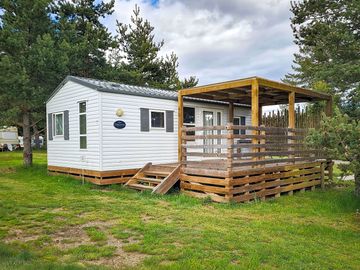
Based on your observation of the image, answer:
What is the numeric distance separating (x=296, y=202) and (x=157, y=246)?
4.89m

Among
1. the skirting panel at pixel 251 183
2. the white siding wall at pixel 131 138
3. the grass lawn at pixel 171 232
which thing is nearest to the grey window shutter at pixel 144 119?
the white siding wall at pixel 131 138

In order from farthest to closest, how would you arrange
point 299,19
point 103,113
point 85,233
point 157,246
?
point 299,19 < point 103,113 < point 85,233 < point 157,246

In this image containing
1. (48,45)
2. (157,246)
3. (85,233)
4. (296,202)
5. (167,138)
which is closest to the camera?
(157,246)

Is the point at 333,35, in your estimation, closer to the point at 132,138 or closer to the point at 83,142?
the point at 132,138

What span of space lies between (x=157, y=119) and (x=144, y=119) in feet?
1.97

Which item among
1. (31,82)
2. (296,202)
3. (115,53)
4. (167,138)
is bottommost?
(296,202)

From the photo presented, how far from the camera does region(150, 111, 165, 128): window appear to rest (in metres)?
10.1

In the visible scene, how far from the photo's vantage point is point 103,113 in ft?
28.8

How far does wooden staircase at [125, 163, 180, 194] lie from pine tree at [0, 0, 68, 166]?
6.10 meters

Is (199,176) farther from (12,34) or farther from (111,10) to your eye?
(111,10)

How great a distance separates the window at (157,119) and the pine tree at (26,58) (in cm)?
498

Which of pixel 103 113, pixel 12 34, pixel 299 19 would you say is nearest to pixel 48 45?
pixel 12 34

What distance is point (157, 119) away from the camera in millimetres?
10219

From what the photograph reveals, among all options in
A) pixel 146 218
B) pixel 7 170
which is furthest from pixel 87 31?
pixel 146 218
